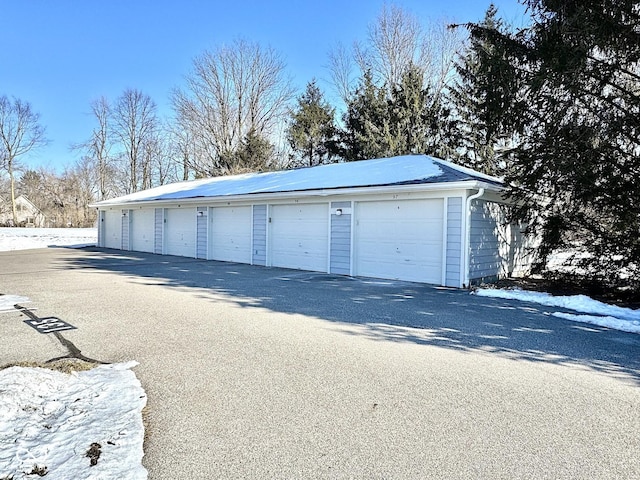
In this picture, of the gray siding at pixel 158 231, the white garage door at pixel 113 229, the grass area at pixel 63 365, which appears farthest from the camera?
the white garage door at pixel 113 229

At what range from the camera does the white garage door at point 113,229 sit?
69.4 feet

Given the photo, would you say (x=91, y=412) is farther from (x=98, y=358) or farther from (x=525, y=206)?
(x=525, y=206)

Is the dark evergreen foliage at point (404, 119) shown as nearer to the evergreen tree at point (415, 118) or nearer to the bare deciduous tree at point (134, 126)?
the evergreen tree at point (415, 118)

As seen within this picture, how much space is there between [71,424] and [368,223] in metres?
8.92

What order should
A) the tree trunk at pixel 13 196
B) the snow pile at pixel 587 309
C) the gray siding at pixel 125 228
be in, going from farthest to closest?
the tree trunk at pixel 13 196, the gray siding at pixel 125 228, the snow pile at pixel 587 309

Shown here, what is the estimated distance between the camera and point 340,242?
1152 centimetres

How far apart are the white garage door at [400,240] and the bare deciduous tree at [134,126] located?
28.4m

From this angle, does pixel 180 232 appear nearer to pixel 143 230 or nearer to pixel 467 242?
pixel 143 230

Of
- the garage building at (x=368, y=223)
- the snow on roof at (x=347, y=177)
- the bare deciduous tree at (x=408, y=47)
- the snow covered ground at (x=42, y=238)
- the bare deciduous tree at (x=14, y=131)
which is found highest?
the bare deciduous tree at (x=408, y=47)

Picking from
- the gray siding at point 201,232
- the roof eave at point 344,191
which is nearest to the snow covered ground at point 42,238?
the roof eave at point 344,191

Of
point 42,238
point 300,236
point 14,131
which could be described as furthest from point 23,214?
point 300,236

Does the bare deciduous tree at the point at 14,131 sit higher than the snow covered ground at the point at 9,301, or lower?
higher

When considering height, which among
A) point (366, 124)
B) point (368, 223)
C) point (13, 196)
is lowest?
point (368, 223)

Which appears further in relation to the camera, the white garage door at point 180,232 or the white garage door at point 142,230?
the white garage door at point 142,230
